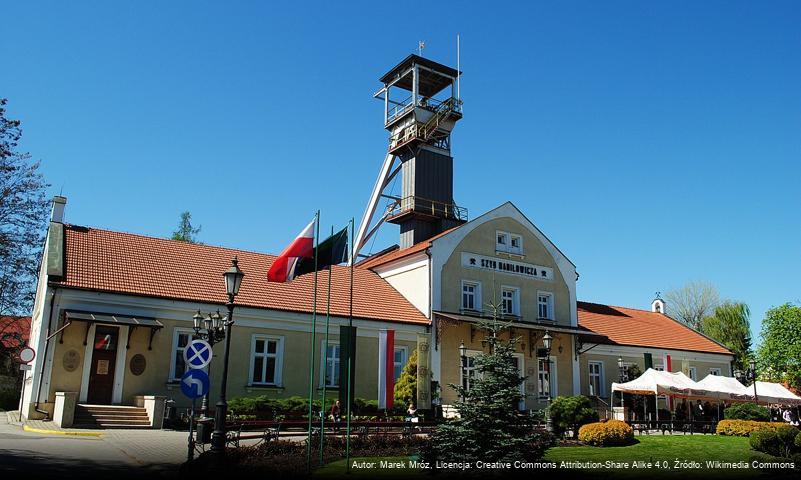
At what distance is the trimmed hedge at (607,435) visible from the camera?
779 inches

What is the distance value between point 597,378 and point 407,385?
1451 centimetres

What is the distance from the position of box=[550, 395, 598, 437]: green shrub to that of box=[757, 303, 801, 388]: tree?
2865 cm

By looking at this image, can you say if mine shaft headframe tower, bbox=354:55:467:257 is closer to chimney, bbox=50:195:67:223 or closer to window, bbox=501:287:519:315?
window, bbox=501:287:519:315

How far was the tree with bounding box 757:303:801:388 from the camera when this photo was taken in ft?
143

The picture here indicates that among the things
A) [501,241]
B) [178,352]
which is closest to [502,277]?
[501,241]

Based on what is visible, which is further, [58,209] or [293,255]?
[58,209]

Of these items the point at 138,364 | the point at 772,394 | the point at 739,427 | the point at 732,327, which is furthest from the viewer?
the point at 732,327

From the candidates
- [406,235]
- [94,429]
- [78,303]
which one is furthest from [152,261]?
[406,235]

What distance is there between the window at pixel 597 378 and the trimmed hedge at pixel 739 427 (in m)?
11.4

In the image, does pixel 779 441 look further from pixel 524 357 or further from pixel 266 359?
pixel 266 359

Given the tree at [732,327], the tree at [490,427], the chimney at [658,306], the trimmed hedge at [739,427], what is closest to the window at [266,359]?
the tree at [490,427]

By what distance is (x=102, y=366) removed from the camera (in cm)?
2322

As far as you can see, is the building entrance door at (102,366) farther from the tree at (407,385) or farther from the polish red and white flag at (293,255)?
the polish red and white flag at (293,255)

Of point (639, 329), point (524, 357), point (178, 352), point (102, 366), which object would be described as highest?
point (639, 329)
